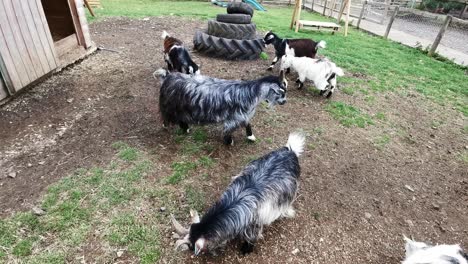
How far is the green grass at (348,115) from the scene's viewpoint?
526 cm

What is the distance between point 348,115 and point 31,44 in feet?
20.6

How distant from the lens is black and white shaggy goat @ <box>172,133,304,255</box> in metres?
2.40

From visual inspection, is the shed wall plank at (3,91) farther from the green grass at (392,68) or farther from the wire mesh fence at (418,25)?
the wire mesh fence at (418,25)

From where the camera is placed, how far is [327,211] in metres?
3.45

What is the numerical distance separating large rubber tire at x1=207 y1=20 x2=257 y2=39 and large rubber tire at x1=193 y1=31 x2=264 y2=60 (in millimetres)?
282

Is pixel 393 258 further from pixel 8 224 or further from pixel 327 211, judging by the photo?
pixel 8 224

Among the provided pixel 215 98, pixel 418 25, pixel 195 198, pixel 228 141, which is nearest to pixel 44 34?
pixel 215 98

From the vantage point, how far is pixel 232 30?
7.49 meters

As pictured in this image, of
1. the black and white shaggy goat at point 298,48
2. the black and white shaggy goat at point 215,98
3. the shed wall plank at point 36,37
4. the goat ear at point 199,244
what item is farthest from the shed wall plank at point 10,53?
the black and white shaggy goat at point 298,48

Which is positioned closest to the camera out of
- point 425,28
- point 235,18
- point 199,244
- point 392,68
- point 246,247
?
point 199,244

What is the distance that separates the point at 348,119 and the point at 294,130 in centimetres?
121

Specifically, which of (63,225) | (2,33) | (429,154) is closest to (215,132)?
(63,225)

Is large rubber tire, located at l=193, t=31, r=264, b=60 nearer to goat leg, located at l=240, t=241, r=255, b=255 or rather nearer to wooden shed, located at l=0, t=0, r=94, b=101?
wooden shed, located at l=0, t=0, r=94, b=101

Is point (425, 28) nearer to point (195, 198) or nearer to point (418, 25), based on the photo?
point (418, 25)
